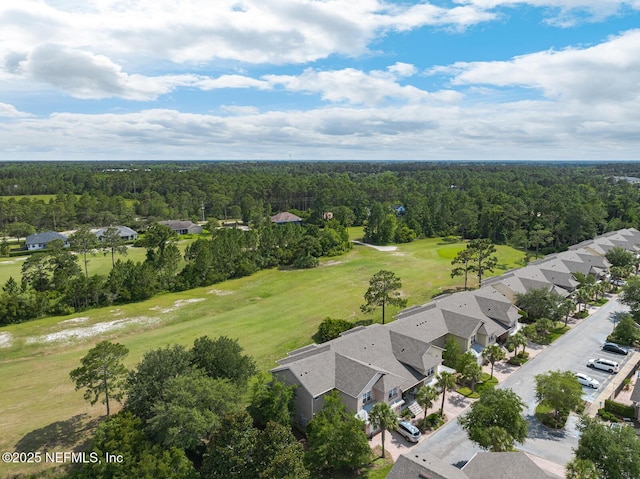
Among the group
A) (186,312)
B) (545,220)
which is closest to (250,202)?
(186,312)

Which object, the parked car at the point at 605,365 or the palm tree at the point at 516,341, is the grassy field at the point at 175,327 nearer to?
the palm tree at the point at 516,341

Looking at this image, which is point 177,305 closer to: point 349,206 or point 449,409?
point 449,409

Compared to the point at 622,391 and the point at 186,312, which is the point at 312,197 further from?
the point at 622,391

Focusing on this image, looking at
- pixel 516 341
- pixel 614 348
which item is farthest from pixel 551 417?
pixel 614 348

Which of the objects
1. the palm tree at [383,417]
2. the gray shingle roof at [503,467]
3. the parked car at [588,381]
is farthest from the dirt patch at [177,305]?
the parked car at [588,381]

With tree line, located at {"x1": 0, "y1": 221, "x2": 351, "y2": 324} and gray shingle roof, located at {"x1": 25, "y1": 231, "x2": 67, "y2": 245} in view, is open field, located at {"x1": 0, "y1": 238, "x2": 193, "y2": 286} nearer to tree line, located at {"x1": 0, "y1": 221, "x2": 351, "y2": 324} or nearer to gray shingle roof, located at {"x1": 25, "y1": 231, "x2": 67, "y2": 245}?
Answer: tree line, located at {"x1": 0, "y1": 221, "x2": 351, "y2": 324}

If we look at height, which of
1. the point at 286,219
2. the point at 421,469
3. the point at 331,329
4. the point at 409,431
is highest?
the point at 421,469
